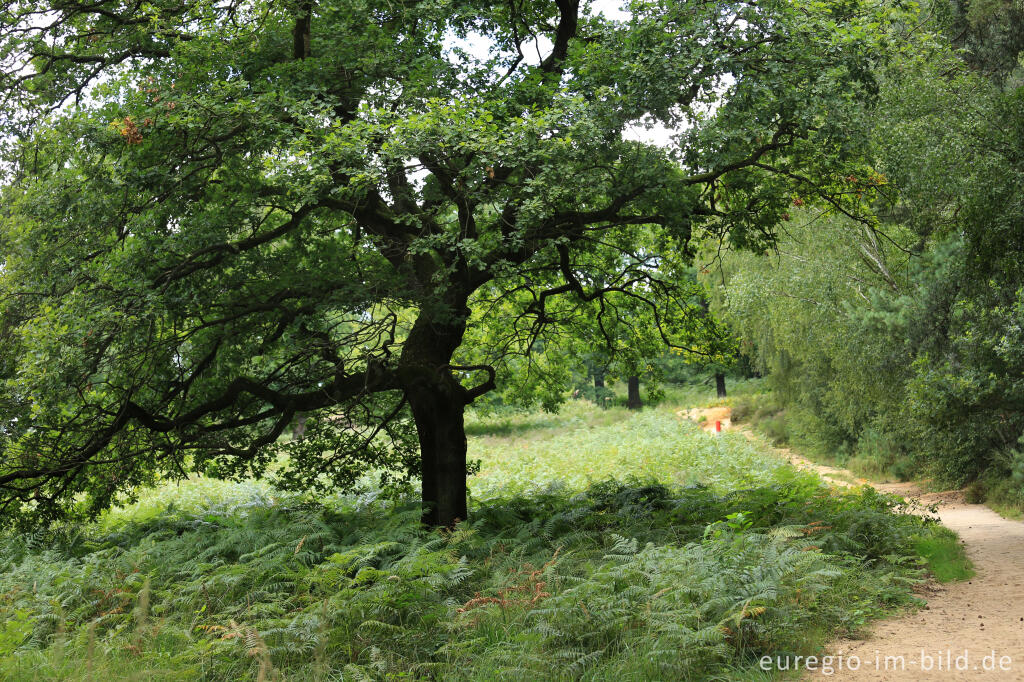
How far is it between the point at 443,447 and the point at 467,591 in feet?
11.9

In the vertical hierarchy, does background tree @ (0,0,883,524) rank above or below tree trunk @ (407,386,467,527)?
above

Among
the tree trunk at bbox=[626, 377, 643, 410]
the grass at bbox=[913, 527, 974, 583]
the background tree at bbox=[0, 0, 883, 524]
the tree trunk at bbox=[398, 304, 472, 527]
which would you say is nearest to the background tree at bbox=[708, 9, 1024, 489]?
the background tree at bbox=[0, 0, 883, 524]

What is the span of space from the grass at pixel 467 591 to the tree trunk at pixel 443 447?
0.68m

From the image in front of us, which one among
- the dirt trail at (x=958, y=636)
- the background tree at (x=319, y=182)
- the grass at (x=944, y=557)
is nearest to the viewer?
the dirt trail at (x=958, y=636)

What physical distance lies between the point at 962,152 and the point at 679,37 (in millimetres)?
5278

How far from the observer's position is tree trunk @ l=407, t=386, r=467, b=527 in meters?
11.9

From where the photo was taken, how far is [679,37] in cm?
949

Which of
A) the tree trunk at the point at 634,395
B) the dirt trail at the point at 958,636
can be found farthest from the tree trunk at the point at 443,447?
the tree trunk at the point at 634,395

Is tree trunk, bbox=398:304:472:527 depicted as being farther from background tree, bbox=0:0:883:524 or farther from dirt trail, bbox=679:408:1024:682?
dirt trail, bbox=679:408:1024:682

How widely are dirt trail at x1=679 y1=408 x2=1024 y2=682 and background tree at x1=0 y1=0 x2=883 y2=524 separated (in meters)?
5.16

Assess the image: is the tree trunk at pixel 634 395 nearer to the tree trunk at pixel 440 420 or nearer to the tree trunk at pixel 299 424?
the tree trunk at pixel 299 424

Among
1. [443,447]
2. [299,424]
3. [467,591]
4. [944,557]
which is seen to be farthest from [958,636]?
[299,424]

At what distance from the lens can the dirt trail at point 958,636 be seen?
247 inches

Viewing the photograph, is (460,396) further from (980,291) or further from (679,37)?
(980,291)
